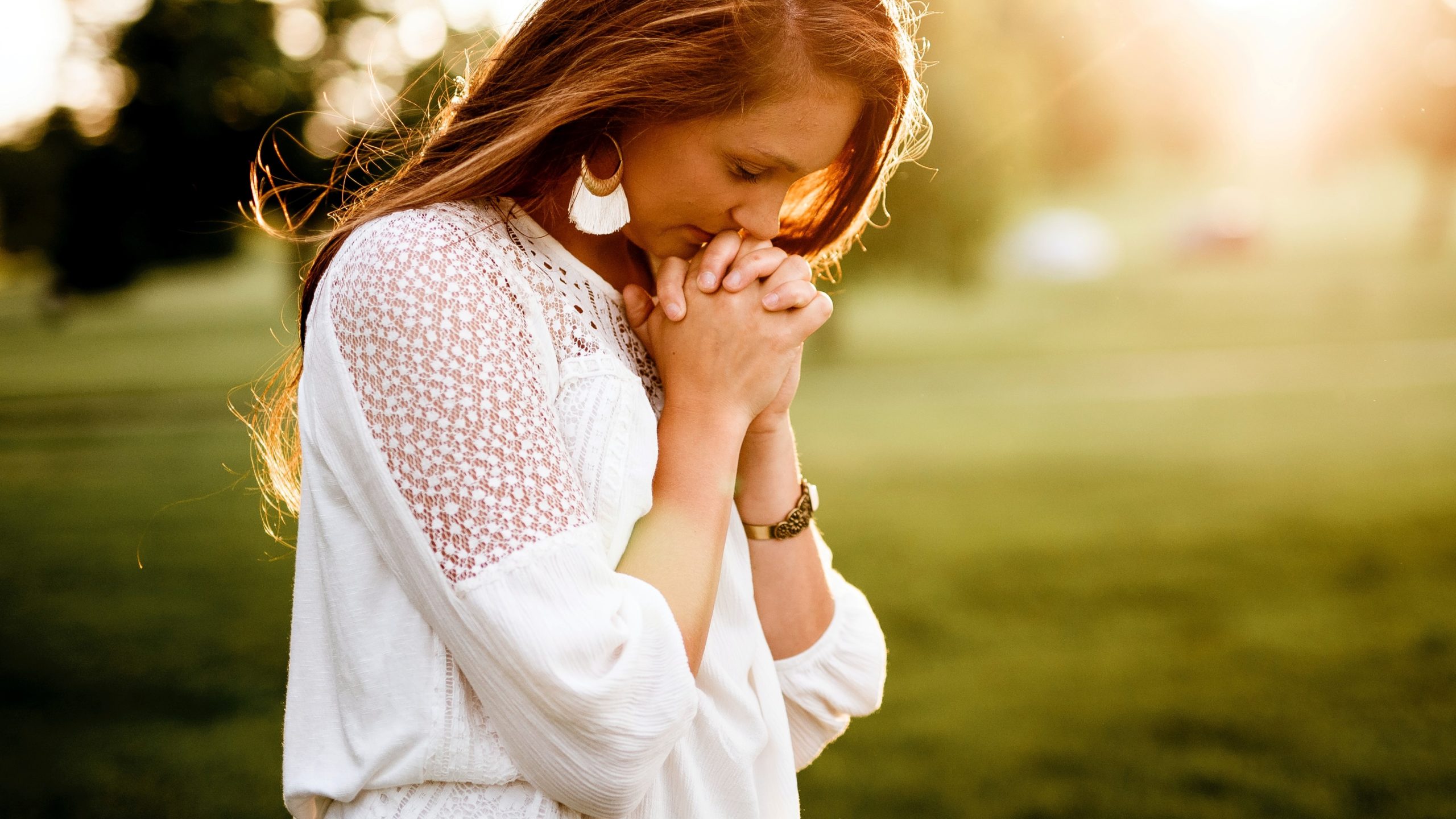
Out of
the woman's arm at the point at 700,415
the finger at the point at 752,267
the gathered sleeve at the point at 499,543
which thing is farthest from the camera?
the finger at the point at 752,267

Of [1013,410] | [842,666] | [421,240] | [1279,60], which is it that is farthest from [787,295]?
[1279,60]

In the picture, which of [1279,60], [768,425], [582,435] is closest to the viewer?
[582,435]

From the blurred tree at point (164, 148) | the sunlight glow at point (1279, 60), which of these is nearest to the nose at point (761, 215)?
the sunlight glow at point (1279, 60)

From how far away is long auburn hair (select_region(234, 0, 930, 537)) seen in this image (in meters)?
1.46

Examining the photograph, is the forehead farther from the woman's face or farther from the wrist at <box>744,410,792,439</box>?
the wrist at <box>744,410,792,439</box>

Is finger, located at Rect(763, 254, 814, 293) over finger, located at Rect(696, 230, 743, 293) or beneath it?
over

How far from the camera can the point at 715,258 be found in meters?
1.60

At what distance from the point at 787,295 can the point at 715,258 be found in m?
0.12

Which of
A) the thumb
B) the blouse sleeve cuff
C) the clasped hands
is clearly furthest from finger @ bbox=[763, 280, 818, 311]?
the blouse sleeve cuff

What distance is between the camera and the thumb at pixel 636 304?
5.42 feet

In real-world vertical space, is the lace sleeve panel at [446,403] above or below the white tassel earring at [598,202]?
below

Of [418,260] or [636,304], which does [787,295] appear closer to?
[636,304]

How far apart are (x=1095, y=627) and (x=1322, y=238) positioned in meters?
26.7

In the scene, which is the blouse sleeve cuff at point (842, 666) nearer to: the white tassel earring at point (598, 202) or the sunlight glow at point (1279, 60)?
the white tassel earring at point (598, 202)
